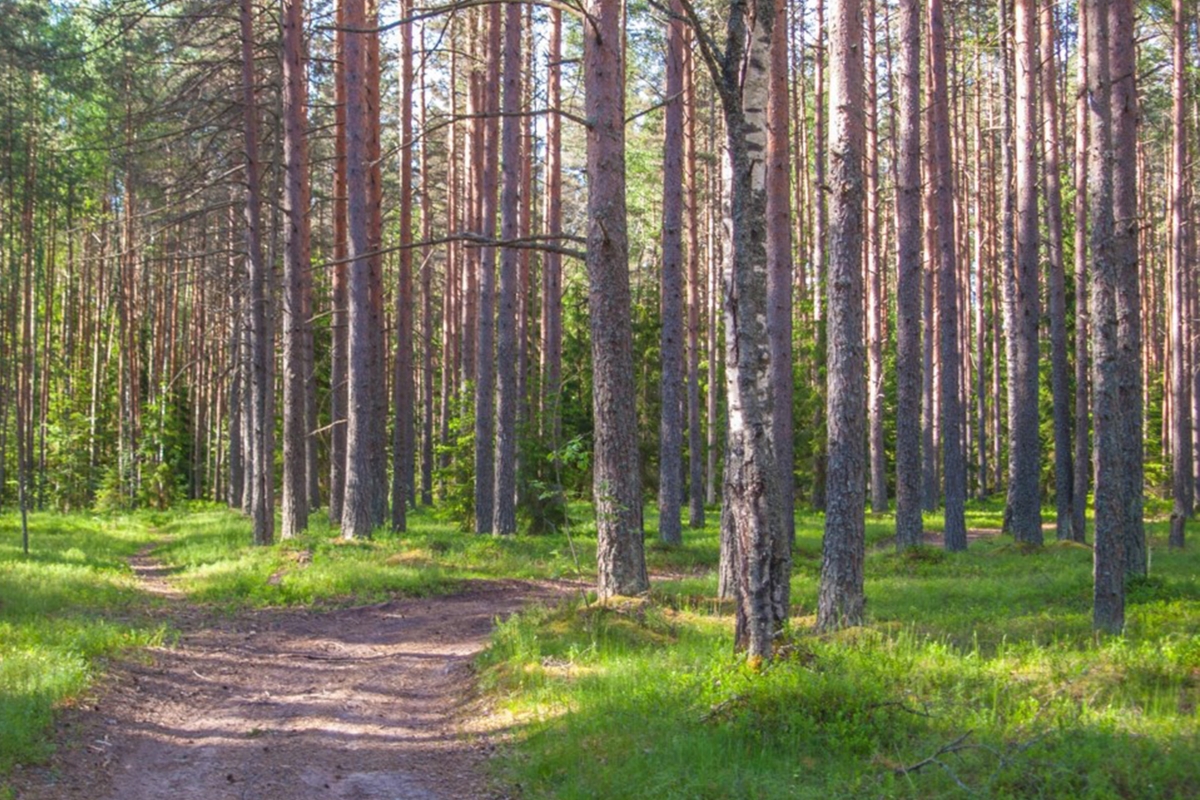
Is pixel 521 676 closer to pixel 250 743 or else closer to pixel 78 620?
pixel 250 743

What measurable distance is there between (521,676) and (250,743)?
2080mm

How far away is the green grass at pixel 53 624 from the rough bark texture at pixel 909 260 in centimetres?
1179

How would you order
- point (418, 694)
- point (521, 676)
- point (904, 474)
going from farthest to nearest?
point (904, 474), point (418, 694), point (521, 676)

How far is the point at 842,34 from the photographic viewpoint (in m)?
9.73

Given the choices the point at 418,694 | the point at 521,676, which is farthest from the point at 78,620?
the point at 521,676

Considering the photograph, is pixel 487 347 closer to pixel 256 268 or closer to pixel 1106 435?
pixel 256 268

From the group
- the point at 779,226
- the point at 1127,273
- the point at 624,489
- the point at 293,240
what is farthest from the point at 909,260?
the point at 293,240

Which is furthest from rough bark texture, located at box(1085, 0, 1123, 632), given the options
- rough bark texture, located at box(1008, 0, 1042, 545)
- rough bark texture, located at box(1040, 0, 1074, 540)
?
rough bark texture, located at box(1040, 0, 1074, 540)

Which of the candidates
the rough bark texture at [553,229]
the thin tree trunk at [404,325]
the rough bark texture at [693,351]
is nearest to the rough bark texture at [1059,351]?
the rough bark texture at [693,351]

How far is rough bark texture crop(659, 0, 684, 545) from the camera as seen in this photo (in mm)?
18047

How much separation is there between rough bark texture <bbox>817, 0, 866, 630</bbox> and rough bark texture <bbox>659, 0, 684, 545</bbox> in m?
8.22

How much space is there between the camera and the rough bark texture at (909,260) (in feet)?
53.7

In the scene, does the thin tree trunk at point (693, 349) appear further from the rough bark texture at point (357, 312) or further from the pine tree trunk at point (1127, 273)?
the pine tree trunk at point (1127, 273)

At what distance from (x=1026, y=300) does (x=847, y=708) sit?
14.8 metres
